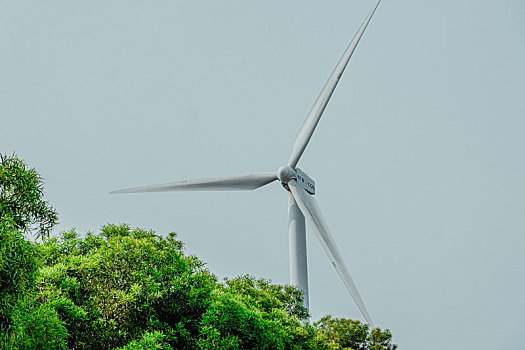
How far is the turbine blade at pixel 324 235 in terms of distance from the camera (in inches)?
976

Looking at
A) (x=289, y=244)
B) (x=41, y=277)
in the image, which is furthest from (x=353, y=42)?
(x=41, y=277)

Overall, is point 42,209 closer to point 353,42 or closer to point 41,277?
point 41,277

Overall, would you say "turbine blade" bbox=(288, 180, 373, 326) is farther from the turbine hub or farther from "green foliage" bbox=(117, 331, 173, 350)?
"green foliage" bbox=(117, 331, 173, 350)

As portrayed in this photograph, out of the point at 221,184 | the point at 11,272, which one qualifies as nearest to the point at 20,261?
the point at 11,272

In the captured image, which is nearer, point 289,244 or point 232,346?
point 232,346

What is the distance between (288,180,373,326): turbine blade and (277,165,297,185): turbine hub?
272 millimetres

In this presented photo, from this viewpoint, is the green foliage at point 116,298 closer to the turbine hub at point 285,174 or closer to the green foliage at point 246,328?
the green foliage at point 246,328

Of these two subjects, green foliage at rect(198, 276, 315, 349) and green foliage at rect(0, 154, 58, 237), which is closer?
green foliage at rect(0, 154, 58, 237)

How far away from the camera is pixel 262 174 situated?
99.0 feet

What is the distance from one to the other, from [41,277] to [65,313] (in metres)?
1.08

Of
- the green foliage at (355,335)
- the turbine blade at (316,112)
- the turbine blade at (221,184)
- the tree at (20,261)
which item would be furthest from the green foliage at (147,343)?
the green foliage at (355,335)

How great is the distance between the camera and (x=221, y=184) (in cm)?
2934

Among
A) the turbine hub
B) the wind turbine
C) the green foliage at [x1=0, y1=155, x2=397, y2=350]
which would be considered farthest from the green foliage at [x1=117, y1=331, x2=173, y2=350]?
the turbine hub

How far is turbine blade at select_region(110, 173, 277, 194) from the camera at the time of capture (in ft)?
95.8
